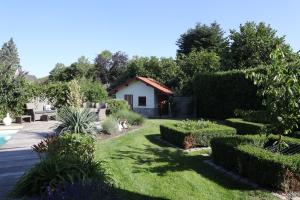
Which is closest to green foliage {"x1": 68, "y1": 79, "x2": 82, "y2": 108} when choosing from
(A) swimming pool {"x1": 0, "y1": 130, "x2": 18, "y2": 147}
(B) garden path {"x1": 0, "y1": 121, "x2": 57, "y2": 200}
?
(B) garden path {"x1": 0, "y1": 121, "x2": 57, "y2": 200}

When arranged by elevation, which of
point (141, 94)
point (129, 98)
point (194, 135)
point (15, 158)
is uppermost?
point (141, 94)

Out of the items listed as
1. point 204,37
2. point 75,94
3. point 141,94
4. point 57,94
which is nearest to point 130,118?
point 75,94

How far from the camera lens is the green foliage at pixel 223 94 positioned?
22.8 metres

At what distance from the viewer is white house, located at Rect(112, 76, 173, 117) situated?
30.0 m

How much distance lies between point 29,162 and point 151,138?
6.79m

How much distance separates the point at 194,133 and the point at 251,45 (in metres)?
21.0

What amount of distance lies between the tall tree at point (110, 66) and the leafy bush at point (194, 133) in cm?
4420

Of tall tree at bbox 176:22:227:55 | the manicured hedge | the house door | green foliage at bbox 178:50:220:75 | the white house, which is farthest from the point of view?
tall tree at bbox 176:22:227:55

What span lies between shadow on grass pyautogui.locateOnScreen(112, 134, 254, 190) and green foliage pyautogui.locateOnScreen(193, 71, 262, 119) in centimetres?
1142

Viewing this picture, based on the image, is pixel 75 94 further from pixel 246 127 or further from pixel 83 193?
pixel 83 193

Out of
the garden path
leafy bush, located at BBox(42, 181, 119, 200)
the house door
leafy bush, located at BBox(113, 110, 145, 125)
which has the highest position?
the house door

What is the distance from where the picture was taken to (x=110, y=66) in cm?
5831

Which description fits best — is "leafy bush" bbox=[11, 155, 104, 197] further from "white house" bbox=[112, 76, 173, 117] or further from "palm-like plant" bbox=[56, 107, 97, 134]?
"white house" bbox=[112, 76, 173, 117]

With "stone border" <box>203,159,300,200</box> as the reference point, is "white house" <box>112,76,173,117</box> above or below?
above
